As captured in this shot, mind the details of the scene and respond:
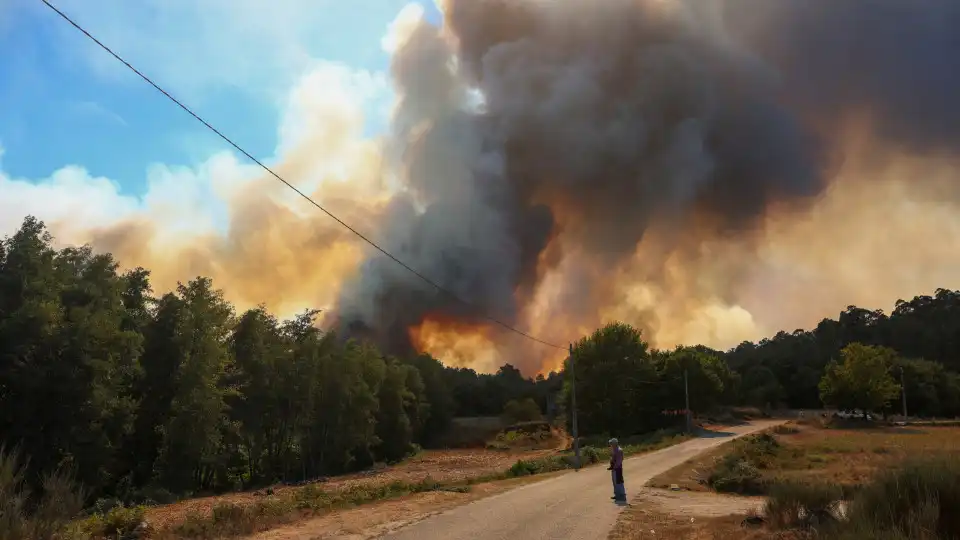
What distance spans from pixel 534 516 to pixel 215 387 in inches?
1573

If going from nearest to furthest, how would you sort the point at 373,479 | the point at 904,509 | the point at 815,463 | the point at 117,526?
the point at 904,509 → the point at 117,526 → the point at 815,463 → the point at 373,479

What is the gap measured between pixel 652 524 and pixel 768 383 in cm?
11693

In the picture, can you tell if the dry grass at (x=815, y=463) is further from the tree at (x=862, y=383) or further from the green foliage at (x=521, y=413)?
the green foliage at (x=521, y=413)

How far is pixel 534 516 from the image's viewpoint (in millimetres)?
16719

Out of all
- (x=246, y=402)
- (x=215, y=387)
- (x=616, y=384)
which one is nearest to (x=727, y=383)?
(x=616, y=384)

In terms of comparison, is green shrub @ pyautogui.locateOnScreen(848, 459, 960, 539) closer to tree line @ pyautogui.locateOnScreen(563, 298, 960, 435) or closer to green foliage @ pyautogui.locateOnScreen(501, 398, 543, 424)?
tree line @ pyautogui.locateOnScreen(563, 298, 960, 435)

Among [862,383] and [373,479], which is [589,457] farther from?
[862,383]

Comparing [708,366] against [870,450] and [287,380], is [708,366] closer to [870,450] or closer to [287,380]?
[870,450]

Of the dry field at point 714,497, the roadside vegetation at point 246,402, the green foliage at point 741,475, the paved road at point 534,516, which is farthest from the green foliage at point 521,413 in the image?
the paved road at point 534,516

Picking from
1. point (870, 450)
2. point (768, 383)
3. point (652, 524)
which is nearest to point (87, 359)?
point (652, 524)

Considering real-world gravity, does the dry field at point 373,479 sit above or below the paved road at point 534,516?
below

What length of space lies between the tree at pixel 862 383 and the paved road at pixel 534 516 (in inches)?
2612

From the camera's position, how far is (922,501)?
1007 centimetres

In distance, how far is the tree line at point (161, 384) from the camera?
117 ft
